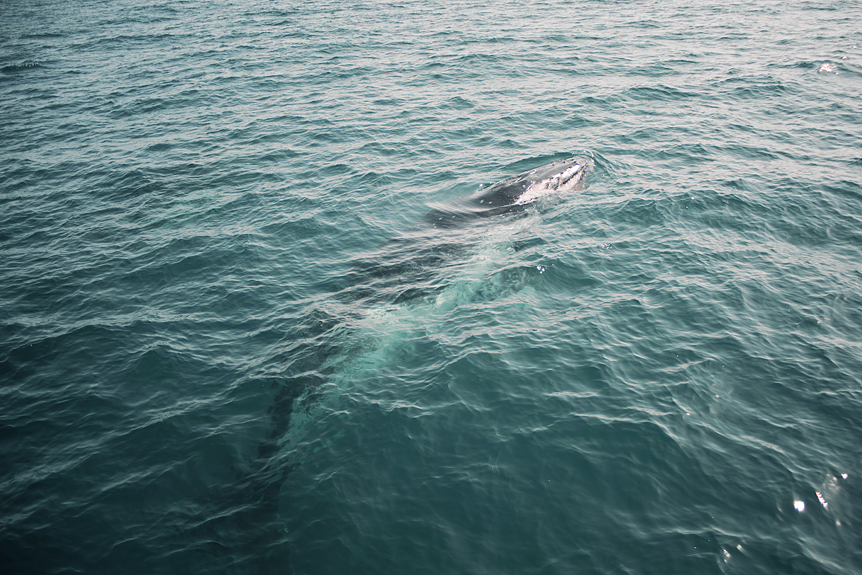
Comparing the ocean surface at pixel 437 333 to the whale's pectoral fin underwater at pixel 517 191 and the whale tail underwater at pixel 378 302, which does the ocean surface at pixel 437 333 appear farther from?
the whale's pectoral fin underwater at pixel 517 191

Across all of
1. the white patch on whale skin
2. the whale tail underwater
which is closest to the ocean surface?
the whale tail underwater

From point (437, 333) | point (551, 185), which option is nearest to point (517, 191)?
point (551, 185)

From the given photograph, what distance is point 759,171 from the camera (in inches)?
921

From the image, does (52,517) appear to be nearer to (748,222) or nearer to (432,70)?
(748,222)

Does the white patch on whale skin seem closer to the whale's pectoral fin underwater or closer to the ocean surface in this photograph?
the whale's pectoral fin underwater

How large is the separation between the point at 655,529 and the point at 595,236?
12.2 meters

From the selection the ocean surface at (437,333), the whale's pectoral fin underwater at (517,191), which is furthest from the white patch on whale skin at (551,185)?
the ocean surface at (437,333)

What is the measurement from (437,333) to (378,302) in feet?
8.21

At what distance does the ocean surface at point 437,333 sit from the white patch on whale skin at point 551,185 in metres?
0.61

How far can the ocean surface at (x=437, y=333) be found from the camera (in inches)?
439

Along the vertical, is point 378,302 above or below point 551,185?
below

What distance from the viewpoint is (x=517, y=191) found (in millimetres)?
22672

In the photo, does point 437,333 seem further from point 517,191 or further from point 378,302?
point 517,191

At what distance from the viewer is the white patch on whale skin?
73.7ft
